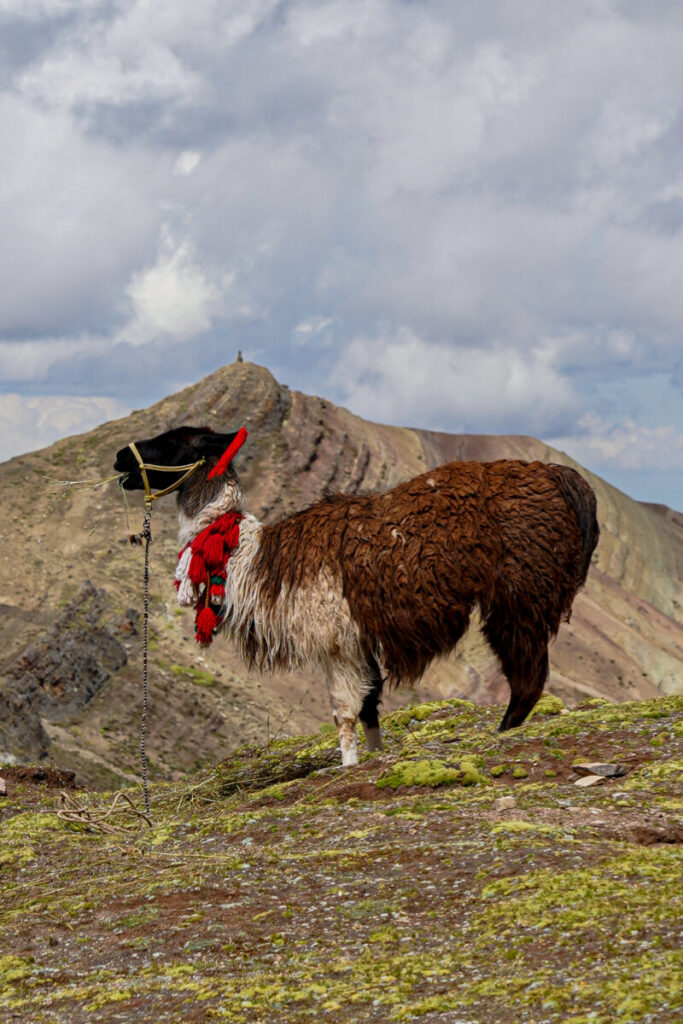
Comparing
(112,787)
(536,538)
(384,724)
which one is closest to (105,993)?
(536,538)

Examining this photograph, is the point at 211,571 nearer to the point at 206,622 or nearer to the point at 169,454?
the point at 206,622

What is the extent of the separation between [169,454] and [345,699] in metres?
3.68

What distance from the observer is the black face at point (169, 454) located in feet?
40.5

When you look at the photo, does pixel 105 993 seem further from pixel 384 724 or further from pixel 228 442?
pixel 384 724

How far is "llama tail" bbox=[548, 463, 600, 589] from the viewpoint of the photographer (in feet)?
37.5

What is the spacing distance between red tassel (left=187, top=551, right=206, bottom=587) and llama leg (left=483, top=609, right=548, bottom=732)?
332 centimetres

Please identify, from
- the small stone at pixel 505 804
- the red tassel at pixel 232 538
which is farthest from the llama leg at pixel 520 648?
the red tassel at pixel 232 538

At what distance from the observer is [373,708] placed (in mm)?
11828

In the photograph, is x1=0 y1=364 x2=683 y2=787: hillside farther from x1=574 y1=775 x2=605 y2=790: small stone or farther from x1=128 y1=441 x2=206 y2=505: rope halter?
x1=574 y1=775 x2=605 y2=790: small stone

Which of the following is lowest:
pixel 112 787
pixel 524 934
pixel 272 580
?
pixel 112 787

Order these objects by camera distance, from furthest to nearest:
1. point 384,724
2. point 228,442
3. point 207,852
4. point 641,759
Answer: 1. point 384,724
2. point 228,442
3. point 641,759
4. point 207,852

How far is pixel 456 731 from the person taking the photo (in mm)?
12898

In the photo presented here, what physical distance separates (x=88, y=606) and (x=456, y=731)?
15.9m

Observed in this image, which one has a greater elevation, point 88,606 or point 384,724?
point 88,606
